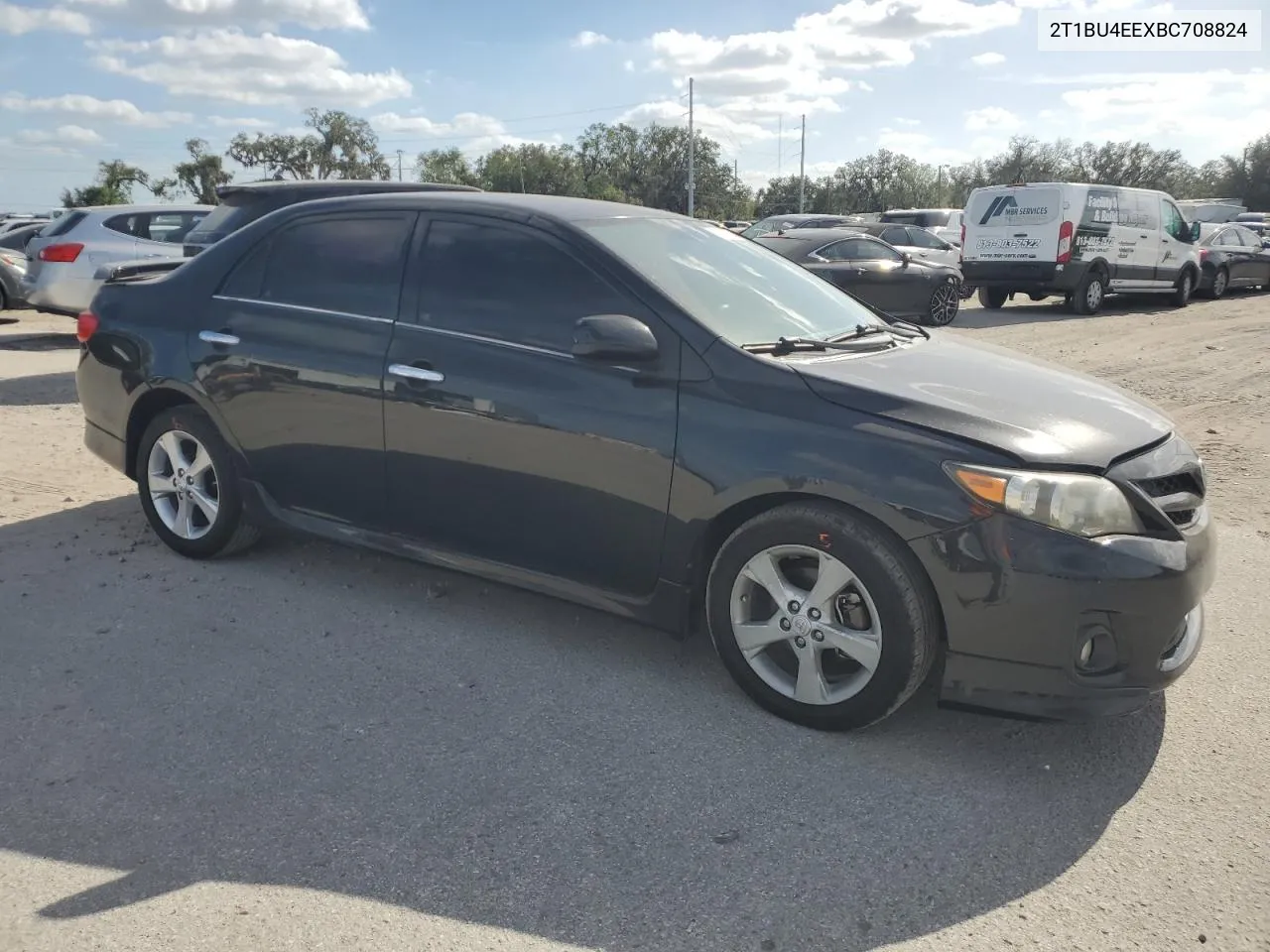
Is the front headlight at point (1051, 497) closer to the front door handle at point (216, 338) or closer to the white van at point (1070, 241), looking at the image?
the front door handle at point (216, 338)

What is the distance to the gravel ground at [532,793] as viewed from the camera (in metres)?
2.54

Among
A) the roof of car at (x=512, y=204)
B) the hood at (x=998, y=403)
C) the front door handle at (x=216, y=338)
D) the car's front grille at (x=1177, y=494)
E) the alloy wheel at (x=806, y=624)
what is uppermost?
the roof of car at (x=512, y=204)

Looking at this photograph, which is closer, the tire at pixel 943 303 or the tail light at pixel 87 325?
the tail light at pixel 87 325

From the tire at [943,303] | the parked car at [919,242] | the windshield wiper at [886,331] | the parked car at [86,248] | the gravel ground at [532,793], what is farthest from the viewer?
the parked car at [919,242]

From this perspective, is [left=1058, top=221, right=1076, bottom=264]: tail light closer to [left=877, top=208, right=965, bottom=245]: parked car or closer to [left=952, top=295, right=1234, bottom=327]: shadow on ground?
[left=952, top=295, right=1234, bottom=327]: shadow on ground

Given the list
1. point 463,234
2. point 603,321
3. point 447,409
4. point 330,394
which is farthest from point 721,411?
point 330,394

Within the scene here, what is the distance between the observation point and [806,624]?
132 inches

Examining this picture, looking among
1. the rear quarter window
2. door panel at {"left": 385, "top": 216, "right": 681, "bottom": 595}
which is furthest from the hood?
the rear quarter window

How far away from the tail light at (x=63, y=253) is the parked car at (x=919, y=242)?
43.2 feet

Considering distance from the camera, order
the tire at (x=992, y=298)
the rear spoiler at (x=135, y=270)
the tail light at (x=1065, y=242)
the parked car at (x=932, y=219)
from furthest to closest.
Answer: the parked car at (x=932, y=219) < the tire at (x=992, y=298) < the tail light at (x=1065, y=242) < the rear spoiler at (x=135, y=270)

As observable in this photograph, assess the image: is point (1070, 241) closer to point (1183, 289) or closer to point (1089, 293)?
point (1089, 293)

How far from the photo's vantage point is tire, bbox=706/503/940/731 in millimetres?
3174

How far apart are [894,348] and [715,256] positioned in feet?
2.77

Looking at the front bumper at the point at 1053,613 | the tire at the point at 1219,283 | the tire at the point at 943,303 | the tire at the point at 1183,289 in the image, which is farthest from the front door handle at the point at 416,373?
the tire at the point at 1219,283
